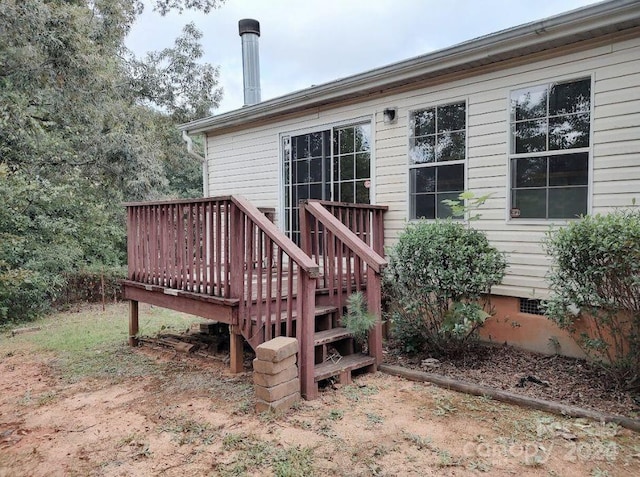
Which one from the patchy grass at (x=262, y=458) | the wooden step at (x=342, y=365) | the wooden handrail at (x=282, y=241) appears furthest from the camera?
the wooden step at (x=342, y=365)

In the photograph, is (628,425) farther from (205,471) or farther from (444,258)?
(205,471)

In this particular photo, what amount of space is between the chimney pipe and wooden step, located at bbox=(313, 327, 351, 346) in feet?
18.8

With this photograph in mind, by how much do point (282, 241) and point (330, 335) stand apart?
0.99 metres

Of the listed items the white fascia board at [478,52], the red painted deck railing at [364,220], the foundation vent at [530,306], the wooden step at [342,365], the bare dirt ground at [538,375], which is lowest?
the bare dirt ground at [538,375]

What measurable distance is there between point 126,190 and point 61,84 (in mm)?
2705

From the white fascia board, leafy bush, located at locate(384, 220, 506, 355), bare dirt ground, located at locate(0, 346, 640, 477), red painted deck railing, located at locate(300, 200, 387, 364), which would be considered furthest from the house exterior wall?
bare dirt ground, located at locate(0, 346, 640, 477)

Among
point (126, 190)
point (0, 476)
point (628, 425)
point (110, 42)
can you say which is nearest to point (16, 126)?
point (126, 190)

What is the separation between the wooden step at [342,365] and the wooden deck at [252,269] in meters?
0.01

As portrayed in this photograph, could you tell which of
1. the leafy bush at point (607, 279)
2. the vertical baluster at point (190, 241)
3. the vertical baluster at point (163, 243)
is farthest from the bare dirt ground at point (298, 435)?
the vertical baluster at point (163, 243)

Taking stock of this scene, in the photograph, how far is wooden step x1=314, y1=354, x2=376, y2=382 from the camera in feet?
A: 11.6

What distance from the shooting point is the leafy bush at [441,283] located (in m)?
4.00

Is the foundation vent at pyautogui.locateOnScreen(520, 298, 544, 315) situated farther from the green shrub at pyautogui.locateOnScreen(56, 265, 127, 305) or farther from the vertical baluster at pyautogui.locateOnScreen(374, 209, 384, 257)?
the green shrub at pyautogui.locateOnScreen(56, 265, 127, 305)

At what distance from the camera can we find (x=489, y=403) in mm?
3273

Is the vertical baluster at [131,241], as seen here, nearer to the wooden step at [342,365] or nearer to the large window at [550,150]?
the wooden step at [342,365]
